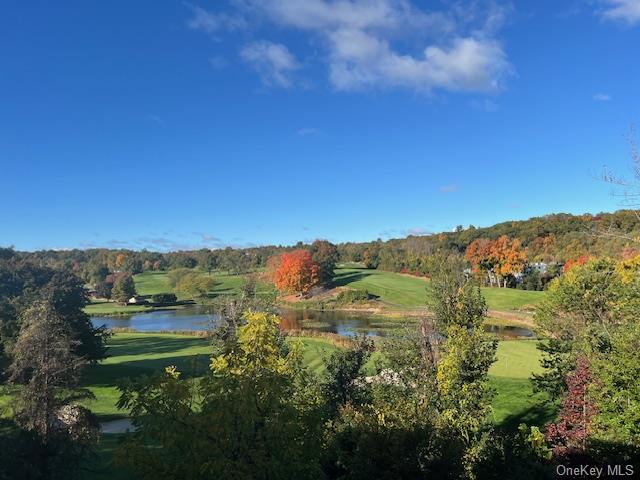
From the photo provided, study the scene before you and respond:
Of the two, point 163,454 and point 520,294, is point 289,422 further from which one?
point 520,294

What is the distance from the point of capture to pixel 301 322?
252 ft

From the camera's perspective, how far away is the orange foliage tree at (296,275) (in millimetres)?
106750

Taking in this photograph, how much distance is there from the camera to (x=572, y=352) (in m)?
21.5

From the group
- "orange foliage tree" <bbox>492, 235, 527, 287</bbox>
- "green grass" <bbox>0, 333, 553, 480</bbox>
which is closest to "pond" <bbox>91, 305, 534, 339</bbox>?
"green grass" <bbox>0, 333, 553, 480</bbox>

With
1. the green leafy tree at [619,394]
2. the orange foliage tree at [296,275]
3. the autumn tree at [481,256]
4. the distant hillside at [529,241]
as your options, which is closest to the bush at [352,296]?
the orange foliage tree at [296,275]

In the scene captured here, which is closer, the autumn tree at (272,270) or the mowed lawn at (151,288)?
the mowed lawn at (151,288)

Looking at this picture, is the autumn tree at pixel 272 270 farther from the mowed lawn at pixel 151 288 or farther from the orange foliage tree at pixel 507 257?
the orange foliage tree at pixel 507 257

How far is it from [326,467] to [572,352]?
41.8 ft

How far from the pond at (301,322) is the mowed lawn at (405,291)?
8075 millimetres

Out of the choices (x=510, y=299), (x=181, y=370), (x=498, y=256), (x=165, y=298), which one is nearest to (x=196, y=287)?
(x=165, y=298)

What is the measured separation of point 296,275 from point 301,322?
30.7 m

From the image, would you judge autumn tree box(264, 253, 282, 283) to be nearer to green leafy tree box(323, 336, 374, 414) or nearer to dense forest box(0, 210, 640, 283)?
dense forest box(0, 210, 640, 283)

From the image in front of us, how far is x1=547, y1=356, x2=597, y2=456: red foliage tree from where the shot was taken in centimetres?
1506

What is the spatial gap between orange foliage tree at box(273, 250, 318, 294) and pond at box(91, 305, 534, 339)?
12.0m
